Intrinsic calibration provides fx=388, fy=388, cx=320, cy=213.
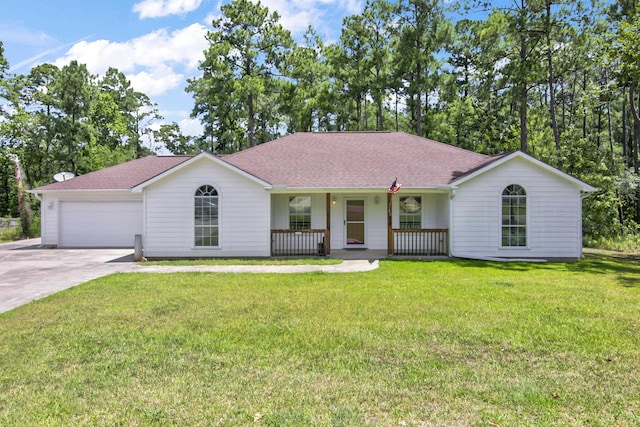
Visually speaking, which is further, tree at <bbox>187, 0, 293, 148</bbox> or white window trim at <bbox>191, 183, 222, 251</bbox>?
tree at <bbox>187, 0, 293, 148</bbox>

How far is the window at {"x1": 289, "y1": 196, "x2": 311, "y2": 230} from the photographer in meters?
15.5

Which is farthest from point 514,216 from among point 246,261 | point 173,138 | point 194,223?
point 173,138

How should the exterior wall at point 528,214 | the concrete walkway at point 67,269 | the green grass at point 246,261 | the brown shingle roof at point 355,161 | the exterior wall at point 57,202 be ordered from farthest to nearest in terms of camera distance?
the exterior wall at point 57,202, the brown shingle roof at point 355,161, the exterior wall at point 528,214, the green grass at point 246,261, the concrete walkway at point 67,269

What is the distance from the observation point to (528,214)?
13500mm

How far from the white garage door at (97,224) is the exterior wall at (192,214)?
4647 mm

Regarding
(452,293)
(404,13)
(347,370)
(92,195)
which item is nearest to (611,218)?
(452,293)

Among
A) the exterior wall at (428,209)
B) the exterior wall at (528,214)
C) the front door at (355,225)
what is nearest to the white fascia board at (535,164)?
the exterior wall at (528,214)

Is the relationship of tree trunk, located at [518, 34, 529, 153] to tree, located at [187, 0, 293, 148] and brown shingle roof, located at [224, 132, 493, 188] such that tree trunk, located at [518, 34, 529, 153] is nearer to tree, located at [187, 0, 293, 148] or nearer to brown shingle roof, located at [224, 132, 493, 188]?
brown shingle roof, located at [224, 132, 493, 188]

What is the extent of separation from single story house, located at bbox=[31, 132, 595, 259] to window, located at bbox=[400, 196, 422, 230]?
4cm

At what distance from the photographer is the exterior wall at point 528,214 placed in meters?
13.4

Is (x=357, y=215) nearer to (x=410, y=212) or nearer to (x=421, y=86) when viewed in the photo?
(x=410, y=212)

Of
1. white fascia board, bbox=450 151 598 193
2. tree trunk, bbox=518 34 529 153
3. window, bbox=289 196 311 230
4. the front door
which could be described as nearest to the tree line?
tree trunk, bbox=518 34 529 153

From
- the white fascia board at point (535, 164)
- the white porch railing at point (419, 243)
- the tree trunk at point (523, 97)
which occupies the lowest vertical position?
the white porch railing at point (419, 243)

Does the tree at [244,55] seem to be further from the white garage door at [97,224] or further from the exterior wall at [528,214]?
the exterior wall at [528,214]
